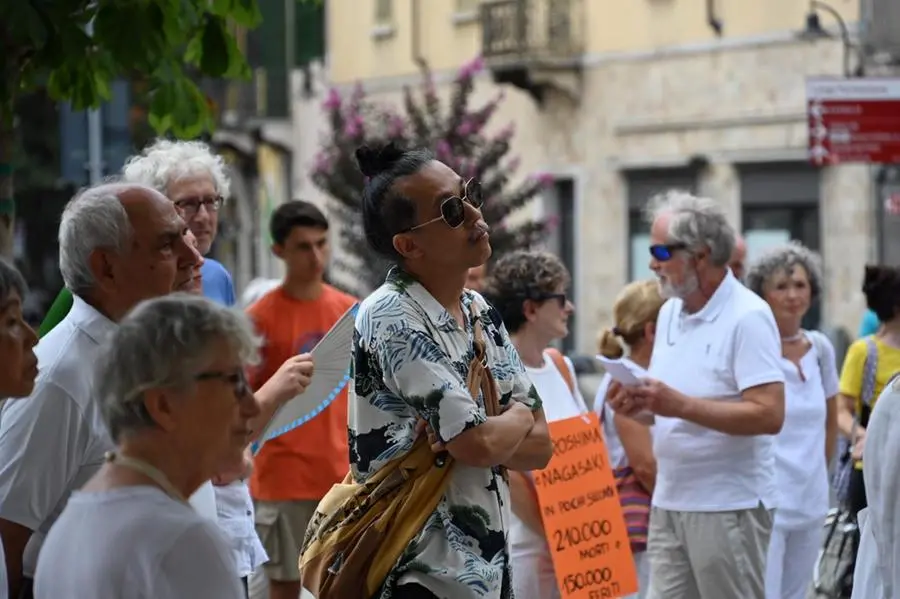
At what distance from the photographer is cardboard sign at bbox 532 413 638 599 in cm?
693

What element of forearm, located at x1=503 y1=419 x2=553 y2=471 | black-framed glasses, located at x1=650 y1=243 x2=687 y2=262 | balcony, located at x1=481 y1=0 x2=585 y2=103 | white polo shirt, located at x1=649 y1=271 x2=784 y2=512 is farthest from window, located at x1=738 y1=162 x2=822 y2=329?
forearm, located at x1=503 y1=419 x2=553 y2=471

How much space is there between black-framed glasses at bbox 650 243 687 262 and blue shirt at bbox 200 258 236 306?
1699 mm

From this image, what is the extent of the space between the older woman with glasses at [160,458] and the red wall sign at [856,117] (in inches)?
586

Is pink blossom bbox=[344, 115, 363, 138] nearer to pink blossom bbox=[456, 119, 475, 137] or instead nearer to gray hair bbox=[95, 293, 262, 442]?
pink blossom bbox=[456, 119, 475, 137]

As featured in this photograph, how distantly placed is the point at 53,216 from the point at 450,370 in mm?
36279

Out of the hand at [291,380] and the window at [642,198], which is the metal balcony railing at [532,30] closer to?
the window at [642,198]

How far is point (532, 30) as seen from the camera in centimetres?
3078

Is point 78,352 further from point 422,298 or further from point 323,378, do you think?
point 323,378

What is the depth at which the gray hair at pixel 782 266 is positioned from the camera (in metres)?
9.19

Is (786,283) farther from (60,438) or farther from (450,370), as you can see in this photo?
(60,438)

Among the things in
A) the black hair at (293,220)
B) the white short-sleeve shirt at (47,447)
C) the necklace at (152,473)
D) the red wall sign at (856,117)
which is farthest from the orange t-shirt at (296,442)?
the red wall sign at (856,117)

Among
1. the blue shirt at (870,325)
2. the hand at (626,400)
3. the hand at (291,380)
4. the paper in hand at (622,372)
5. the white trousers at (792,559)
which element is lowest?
the white trousers at (792,559)

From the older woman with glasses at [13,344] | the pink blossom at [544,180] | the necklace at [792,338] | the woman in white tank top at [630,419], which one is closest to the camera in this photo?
the older woman with glasses at [13,344]

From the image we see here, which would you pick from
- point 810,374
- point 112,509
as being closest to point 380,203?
point 112,509
